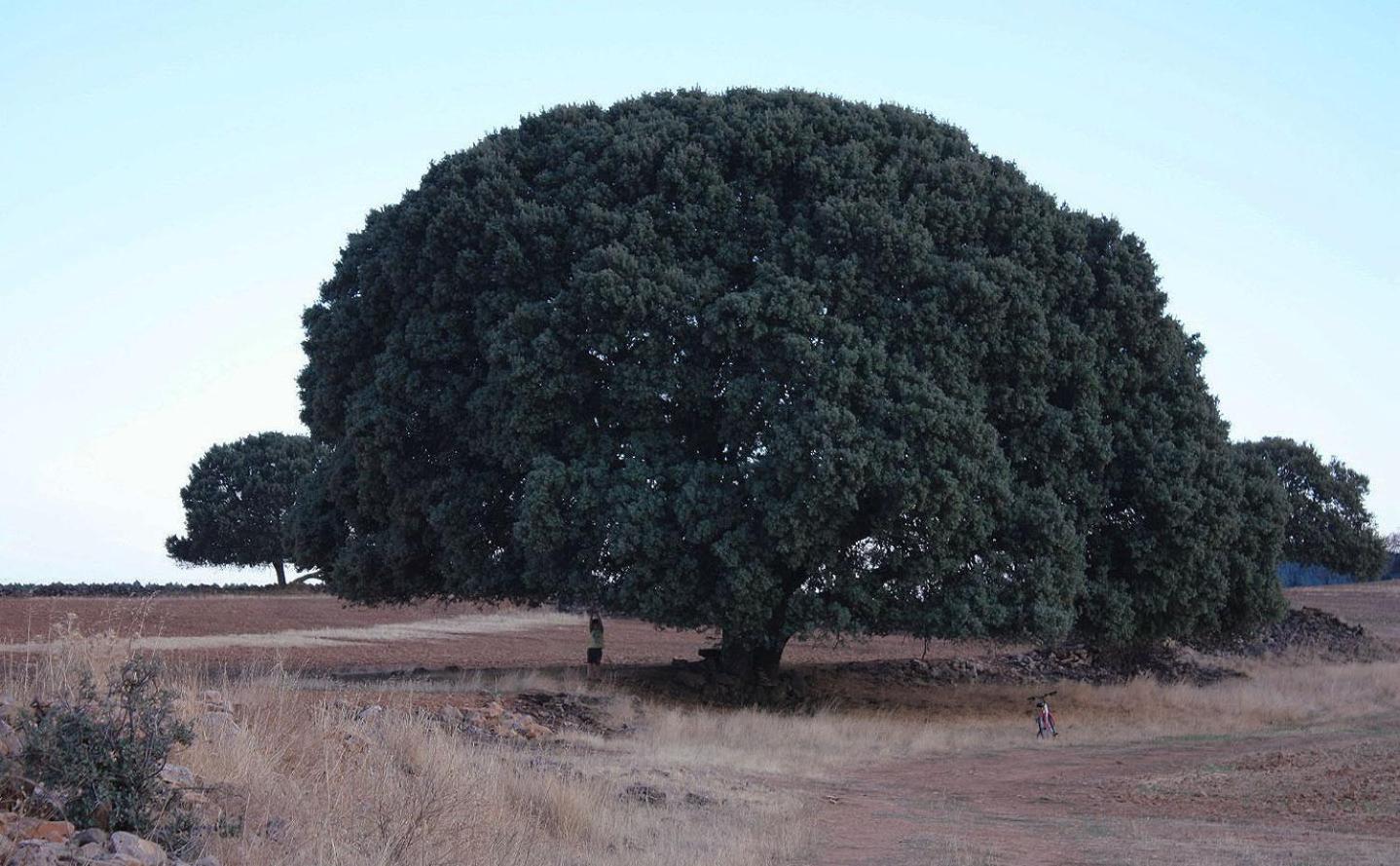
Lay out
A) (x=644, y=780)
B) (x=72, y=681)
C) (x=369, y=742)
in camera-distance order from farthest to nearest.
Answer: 1. (x=644, y=780)
2. (x=369, y=742)
3. (x=72, y=681)

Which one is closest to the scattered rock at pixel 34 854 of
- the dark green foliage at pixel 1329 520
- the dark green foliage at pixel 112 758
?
the dark green foliage at pixel 112 758

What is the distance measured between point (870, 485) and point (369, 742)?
13.2 metres

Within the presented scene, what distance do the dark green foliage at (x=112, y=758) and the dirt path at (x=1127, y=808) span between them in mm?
5423

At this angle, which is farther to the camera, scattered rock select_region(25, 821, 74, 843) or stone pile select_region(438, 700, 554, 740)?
stone pile select_region(438, 700, 554, 740)

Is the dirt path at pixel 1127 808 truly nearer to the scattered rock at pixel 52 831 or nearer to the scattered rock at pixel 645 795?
the scattered rock at pixel 645 795

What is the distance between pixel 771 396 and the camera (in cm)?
2319

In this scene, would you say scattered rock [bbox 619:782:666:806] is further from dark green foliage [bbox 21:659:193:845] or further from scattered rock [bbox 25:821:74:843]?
scattered rock [bbox 25:821:74:843]

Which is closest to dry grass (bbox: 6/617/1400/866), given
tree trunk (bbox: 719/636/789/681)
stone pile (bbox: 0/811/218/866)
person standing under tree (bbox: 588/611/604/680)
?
stone pile (bbox: 0/811/218/866)

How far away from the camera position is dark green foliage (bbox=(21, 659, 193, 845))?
8.06 metres

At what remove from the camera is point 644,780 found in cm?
1416

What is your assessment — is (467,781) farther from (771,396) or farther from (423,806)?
(771,396)

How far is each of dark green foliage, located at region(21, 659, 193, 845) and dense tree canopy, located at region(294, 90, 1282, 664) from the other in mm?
14293

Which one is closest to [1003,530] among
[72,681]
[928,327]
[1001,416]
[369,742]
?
[1001,416]

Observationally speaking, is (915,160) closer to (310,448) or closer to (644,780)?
(644,780)
